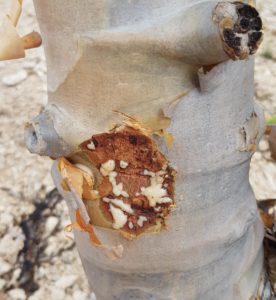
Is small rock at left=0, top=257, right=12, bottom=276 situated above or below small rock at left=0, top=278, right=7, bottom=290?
above

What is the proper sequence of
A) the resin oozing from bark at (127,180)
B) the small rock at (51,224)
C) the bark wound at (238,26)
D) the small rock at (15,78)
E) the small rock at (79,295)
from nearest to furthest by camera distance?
1. the bark wound at (238,26)
2. the resin oozing from bark at (127,180)
3. the small rock at (79,295)
4. the small rock at (51,224)
5. the small rock at (15,78)

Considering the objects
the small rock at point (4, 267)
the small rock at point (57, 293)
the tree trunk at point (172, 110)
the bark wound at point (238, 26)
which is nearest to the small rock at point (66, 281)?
the small rock at point (57, 293)

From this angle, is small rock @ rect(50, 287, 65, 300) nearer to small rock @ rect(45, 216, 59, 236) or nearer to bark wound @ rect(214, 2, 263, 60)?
small rock @ rect(45, 216, 59, 236)

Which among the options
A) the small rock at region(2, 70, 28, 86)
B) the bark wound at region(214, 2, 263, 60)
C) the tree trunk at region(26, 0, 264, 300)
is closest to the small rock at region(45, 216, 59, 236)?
the small rock at region(2, 70, 28, 86)

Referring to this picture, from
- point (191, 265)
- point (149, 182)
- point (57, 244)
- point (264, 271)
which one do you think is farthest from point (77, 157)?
point (57, 244)

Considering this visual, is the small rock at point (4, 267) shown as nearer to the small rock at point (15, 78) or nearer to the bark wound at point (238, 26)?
the small rock at point (15, 78)
